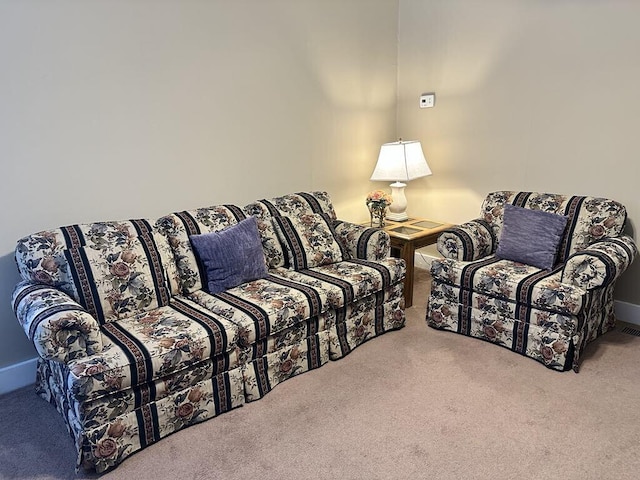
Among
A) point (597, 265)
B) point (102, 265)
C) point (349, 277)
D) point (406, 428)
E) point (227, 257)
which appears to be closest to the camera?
point (406, 428)

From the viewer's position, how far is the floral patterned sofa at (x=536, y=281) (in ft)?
8.72

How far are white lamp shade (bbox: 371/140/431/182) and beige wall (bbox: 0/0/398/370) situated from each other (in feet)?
1.37

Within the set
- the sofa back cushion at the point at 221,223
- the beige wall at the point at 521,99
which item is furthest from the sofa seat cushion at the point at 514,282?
the sofa back cushion at the point at 221,223

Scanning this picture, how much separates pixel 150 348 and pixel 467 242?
2.10 m

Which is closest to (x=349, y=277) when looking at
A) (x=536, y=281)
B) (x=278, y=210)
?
(x=278, y=210)

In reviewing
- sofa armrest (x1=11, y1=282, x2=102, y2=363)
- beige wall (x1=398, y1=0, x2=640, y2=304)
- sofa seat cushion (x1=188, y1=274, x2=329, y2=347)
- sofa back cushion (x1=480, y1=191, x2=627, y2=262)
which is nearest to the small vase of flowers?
beige wall (x1=398, y1=0, x2=640, y2=304)

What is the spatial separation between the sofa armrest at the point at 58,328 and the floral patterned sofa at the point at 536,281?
210 centimetres

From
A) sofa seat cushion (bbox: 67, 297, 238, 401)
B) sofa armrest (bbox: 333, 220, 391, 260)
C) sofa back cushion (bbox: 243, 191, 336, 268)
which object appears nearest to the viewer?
sofa seat cushion (bbox: 67, 297, 238, 401)

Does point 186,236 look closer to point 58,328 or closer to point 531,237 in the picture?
point 58,328

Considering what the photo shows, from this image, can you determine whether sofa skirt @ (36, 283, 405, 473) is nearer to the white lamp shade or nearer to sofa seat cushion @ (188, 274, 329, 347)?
sofa seat cushion @ (188, 274, 329, 347)

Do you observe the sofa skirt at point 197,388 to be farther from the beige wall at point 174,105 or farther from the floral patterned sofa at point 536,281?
the beige wall at point 174,105

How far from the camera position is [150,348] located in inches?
82.5

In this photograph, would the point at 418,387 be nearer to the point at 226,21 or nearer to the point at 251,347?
the point at 251,347

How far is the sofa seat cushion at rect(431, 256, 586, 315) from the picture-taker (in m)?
2.63
